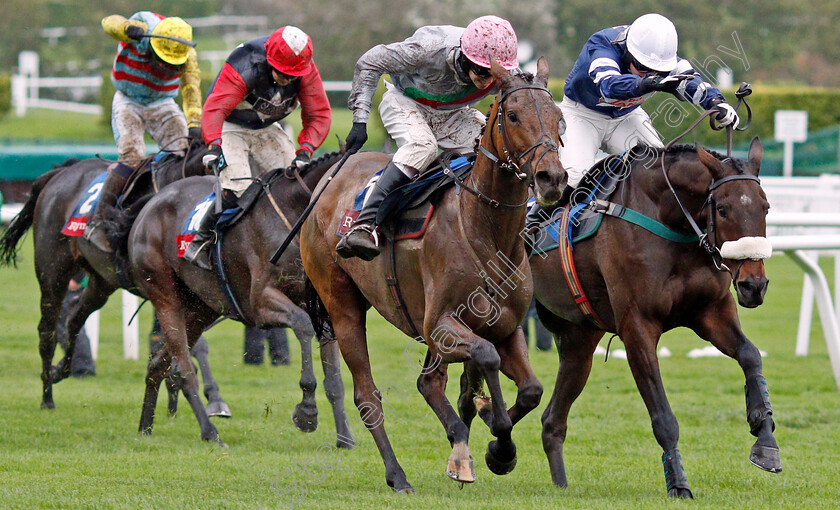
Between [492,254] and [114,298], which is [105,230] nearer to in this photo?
[492,254]

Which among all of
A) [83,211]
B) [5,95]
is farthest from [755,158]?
[5,95]

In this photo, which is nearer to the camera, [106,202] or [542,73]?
[542,73]

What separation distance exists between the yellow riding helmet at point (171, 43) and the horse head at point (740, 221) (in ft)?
14.7

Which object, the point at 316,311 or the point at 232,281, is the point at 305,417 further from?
the point at 232,281

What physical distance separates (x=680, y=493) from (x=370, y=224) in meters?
1.81

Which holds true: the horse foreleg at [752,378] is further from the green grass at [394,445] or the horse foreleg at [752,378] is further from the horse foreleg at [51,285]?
the horse foreleg at [51,285]

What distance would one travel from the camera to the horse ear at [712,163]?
5.11m

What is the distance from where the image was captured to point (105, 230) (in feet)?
25.8

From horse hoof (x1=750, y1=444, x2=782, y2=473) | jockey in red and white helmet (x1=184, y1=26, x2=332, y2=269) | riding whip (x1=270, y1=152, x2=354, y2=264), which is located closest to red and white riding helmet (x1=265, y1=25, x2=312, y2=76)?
jockey in red and white helmet (x1=184, y1=26, x2=332, y2=269)

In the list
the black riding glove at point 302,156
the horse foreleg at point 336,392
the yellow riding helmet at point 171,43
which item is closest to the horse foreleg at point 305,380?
the horse foreleg at point 336,392

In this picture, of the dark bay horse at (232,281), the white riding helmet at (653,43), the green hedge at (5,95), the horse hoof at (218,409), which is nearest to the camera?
the white riding helmet at (653,43)

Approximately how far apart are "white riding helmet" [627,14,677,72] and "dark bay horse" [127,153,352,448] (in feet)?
6.66

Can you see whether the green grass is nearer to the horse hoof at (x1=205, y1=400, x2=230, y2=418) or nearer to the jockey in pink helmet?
the horse hoof at (x1=205, y1=400, x2=230, y2=418)

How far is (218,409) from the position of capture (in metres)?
7.32
